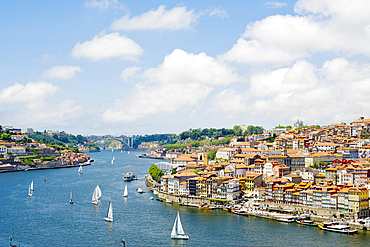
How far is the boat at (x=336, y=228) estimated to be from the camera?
23.0 metres

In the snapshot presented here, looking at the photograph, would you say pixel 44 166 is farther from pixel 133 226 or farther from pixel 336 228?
pixel 336 228

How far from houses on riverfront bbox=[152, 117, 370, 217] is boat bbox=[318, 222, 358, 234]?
240 centimetres

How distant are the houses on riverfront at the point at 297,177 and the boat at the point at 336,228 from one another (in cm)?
240

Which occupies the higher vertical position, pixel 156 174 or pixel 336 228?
pixel 156 174

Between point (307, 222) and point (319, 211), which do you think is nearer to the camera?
point (307, 222)

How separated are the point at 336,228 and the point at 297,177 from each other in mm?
10987

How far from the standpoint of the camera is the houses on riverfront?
27.0 m

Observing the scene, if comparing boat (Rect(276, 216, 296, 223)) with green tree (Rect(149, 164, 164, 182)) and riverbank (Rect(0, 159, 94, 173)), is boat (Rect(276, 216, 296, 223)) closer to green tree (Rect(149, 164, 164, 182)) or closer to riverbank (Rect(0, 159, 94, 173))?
green tree (Rect(149, 164, 164, 182))

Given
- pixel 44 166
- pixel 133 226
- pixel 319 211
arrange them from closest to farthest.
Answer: pixel 133 226 < pixel 319 211 < pixel 44 166

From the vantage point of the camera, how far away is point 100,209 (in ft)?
96.2

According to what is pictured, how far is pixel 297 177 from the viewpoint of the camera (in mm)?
34281

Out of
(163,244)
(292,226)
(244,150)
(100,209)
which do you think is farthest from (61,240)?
(244,150)

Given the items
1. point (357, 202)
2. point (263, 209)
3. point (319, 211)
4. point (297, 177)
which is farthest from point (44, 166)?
point (357, 202)

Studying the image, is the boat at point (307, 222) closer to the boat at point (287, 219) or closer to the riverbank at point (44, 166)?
the boat at point (287, 219)
